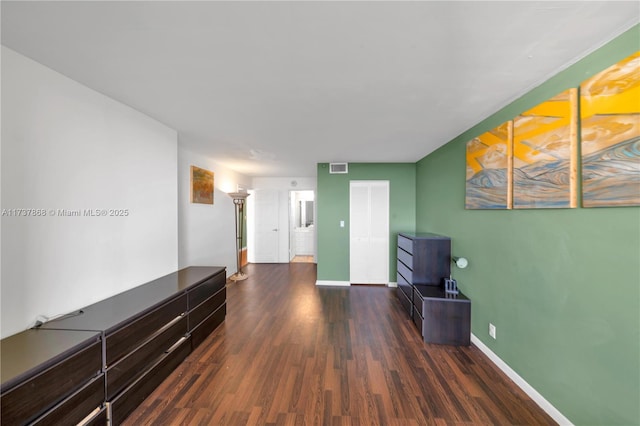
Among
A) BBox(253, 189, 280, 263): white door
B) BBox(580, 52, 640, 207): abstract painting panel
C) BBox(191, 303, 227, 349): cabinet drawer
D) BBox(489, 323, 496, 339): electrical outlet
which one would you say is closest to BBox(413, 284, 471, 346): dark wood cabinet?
BBox(489, 323, 496, 339): electrical outlet

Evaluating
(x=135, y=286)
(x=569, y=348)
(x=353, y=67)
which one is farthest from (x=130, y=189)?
(x=569, y=348)

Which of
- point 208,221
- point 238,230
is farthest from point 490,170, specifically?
point 238,230

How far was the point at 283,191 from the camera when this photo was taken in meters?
6.77

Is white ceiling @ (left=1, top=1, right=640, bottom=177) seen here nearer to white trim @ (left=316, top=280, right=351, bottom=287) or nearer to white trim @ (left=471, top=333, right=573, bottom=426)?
white trim @ (left=471, top=333, right=573, bottom=426)

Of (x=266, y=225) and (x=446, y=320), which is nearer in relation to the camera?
(x=446, y=320)

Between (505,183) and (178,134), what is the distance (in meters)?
3.84

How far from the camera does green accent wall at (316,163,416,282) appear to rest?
473 cm

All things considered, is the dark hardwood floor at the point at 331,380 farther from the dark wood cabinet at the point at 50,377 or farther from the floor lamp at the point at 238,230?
the floor lamp at the point at 238,230

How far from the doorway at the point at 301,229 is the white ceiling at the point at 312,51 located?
5099mm

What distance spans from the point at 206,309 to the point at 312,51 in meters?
2.88

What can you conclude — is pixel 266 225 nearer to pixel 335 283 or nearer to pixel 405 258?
pixel 335 283

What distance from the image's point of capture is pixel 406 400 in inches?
73.4

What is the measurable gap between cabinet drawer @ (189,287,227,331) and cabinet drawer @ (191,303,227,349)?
54mm

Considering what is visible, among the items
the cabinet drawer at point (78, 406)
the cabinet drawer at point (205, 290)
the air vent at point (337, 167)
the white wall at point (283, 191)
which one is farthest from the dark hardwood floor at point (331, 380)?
the white wall at point (283, 191)
